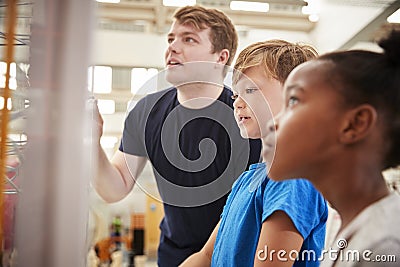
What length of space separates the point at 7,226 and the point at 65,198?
0.34 ft

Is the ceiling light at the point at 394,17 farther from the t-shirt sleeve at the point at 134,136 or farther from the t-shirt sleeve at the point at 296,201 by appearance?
the t-shirt sleeve at the point at 134,136

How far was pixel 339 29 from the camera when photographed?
1.09 meters

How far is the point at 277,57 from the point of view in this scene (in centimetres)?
88

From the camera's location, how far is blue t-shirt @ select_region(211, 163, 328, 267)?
823mm

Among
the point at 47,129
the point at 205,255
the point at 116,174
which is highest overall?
the point at 47,129

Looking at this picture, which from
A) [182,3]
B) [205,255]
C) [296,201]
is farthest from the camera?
[182,3]

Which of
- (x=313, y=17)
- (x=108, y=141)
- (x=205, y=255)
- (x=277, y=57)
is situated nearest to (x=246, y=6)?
(x=313, y=17)

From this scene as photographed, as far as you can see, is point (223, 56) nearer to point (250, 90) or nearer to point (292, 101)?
point (250, 90)

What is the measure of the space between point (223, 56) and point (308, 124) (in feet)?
0.99

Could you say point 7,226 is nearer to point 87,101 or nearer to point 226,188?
point 87,101

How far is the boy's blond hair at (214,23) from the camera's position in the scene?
39.0 inches

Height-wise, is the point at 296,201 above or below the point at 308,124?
below

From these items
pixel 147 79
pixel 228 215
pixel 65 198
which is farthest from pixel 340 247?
pixel 147 79

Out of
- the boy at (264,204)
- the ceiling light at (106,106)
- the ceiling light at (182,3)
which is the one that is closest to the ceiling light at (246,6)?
the ceiling light at (182,3)
